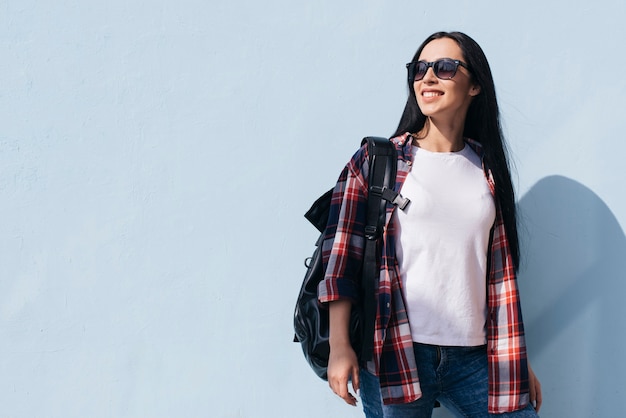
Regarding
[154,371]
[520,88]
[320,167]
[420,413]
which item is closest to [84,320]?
[154,371]

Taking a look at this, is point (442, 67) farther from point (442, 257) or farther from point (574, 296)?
point (574, 296)

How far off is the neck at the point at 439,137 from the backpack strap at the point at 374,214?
14 cm

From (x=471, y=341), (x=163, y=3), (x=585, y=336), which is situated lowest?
(x=585, y=336)

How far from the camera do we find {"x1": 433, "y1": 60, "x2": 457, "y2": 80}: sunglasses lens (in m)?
2.08

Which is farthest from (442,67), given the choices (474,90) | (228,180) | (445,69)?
(228,180)

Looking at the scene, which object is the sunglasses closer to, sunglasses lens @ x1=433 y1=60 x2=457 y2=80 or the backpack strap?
Result: sunglasses lens @ x1=433 y1=60 x2=457 y2=80

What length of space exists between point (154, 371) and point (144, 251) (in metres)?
0.43

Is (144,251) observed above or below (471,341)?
above

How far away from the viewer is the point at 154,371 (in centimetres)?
259

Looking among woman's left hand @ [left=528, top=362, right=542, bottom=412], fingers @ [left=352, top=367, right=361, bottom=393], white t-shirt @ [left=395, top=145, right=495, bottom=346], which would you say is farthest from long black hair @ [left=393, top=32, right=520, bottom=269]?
fingers @ [left=352, top=367, right=361, bottom=393]

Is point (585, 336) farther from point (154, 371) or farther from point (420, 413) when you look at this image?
point (154, 371)

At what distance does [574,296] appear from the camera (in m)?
2.65

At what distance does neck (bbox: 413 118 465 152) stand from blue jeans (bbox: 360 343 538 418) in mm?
591

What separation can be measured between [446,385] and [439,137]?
2.38 ft
